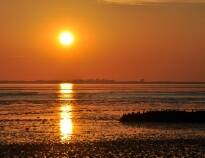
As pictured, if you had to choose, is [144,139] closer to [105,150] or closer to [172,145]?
[172,145]

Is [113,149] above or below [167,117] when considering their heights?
below

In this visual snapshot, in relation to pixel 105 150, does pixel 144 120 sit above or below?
above

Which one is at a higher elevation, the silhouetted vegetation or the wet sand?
the silhouetted vegetation

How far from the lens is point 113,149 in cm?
4253

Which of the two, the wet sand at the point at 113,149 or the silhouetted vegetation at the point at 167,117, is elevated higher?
the silhouetted vegetation at the point at 167,117

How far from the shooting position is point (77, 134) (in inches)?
2136

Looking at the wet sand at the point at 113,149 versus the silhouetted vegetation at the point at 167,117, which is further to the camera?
the silhouetted vegetation at the point at 167,117

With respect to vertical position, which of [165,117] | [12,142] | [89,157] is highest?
[165,117]

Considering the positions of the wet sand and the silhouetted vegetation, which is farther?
the silhouetted vegetation

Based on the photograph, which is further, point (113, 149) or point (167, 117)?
point (167, 117)

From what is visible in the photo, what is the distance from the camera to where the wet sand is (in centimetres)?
3988

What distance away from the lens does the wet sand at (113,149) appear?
39.9 meters

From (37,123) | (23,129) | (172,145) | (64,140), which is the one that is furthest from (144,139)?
(37,123)

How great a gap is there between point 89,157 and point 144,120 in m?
31.1
